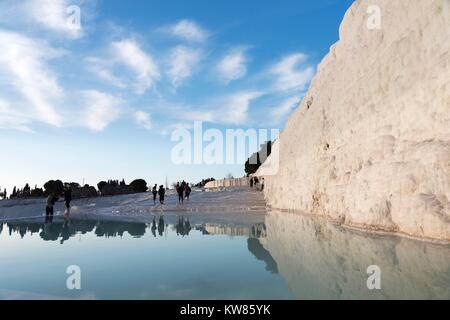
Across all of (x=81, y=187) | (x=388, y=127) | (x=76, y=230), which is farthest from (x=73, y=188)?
(x=388, y=127)

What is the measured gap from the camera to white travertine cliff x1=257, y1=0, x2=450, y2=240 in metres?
10.6

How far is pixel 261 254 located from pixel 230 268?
1.73 metres

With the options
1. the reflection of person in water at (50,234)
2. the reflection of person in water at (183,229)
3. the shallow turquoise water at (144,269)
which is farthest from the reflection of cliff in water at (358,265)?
the reflection of person in water at (50,234)

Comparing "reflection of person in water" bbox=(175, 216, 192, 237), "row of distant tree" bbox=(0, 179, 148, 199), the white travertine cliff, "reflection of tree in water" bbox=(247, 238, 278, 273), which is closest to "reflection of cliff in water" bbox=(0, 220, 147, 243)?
"reflection of person in water" bbox=(175, 216, 192, 237)

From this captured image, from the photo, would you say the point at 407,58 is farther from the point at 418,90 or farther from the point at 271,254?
the point at 271,254

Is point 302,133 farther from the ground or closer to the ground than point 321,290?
farther from the ground

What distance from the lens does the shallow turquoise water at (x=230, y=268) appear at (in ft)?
17.4

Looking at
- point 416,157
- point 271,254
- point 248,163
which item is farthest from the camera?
point 248,163

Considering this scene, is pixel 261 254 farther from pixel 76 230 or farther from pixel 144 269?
pixel 76 230

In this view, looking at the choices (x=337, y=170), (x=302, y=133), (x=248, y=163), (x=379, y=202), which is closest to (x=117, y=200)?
(x=302, y=133)

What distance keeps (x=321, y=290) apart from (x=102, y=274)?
4.13 m

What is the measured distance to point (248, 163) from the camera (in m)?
82.5

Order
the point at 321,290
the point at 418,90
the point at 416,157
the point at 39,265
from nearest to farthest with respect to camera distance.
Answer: the point at 321,290
the point at 39,265
the point at 416,157
the point at 418,90

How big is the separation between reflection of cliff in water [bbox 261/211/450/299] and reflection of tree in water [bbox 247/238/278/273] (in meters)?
0.13
